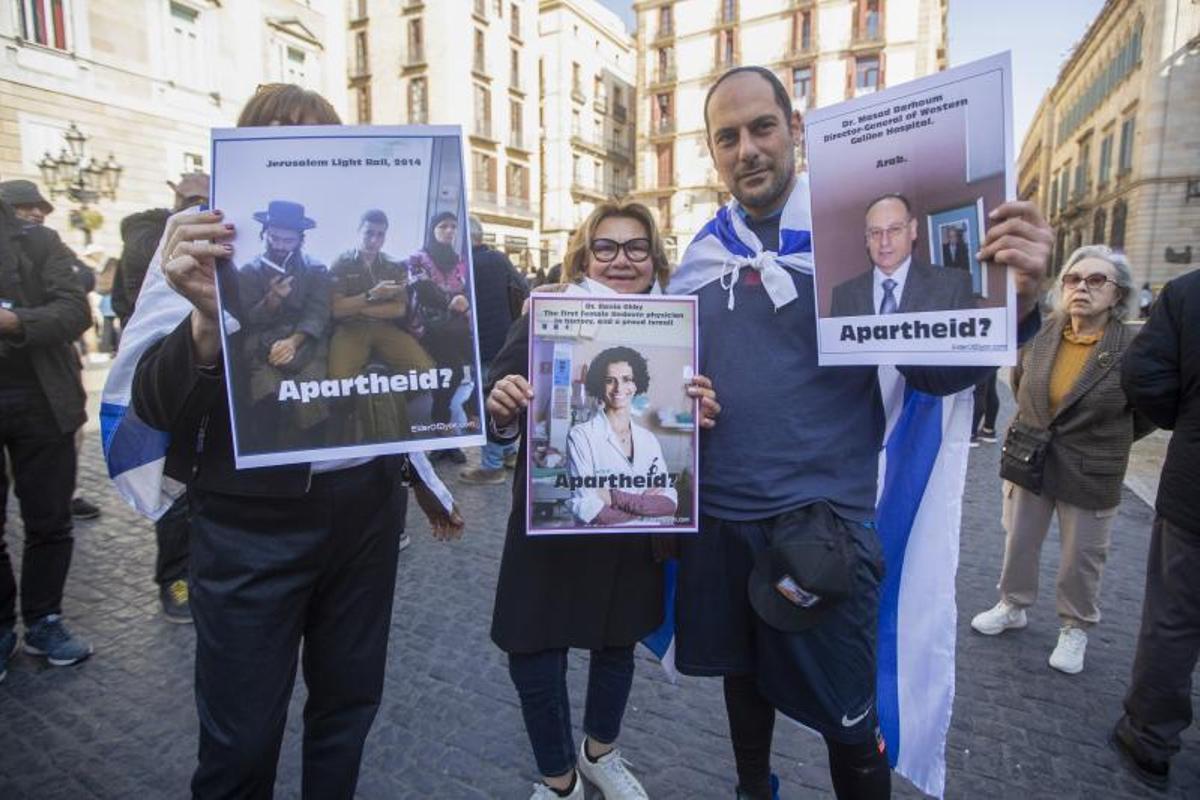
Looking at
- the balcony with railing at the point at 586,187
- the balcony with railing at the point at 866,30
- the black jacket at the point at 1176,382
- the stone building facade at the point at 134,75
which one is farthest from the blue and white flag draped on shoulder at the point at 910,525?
the balcony with railing at the point at 586,187

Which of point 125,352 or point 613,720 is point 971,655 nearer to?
point 613,720

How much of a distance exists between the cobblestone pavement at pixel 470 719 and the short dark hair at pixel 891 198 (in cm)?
207

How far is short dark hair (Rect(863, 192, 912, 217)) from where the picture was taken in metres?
1.51

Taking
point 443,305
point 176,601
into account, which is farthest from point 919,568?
point 176,601

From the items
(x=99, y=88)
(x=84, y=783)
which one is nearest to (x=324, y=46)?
(x=99, y=88)

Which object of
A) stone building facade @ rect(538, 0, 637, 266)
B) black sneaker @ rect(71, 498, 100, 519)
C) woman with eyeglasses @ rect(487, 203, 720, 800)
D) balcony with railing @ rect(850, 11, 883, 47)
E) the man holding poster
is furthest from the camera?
stone building facade @ rect(538, 0, 637, 266)

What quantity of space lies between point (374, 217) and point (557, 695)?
1.60 meters

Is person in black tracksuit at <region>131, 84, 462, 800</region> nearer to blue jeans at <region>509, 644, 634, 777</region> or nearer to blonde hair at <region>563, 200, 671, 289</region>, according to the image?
blue jeans at <region>509, 644, 634, 777</region>

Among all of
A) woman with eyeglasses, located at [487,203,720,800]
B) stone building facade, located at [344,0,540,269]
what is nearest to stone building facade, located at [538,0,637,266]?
stone building facade, located at [344,0,540,269]

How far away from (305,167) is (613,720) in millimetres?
1997

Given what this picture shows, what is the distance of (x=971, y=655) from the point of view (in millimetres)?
3424

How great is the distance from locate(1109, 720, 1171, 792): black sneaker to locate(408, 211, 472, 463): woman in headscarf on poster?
287cm

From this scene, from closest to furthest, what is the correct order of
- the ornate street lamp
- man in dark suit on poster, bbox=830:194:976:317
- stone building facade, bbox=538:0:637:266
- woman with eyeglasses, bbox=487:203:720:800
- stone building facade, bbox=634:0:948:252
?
man in dark suit on poster, bbox=830:194:976:317
woman with eyeglasses, bbox=487:203:720:800
the ornate street lamp
stone building facade, bbox=634:0:948:252
stone building facade, bbox=538:0:637:266

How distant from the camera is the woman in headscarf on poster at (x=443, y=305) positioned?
1.48 metres
